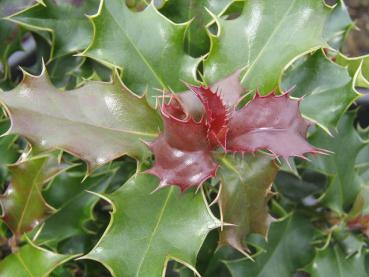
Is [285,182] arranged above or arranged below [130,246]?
below

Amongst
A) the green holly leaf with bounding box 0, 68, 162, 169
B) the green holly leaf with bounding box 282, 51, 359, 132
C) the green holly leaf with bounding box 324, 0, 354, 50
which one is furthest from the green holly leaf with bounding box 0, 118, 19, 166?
the green holly leaf with bounding box 324, 0, 354, 50

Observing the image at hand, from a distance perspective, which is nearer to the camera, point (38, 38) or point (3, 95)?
point (3, 95)

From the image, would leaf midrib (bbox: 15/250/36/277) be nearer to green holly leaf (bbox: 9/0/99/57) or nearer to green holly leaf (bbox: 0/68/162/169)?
green holly leaf (bbox: 0/68/162/169)

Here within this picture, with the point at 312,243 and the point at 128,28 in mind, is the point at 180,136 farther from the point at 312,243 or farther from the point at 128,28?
the point at 312,243

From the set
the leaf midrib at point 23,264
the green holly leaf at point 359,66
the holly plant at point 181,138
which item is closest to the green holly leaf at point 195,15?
the holly plant at point 181,138

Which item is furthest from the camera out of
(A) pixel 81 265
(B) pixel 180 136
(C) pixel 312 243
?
(A) pixel 81 265

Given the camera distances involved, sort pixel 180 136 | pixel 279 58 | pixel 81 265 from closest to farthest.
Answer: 1. pixel 180 136
2. pixel 279 58
3. pixel 81 265

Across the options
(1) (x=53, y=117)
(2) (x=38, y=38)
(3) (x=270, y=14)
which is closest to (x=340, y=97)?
(3) (x=270, y=14)
